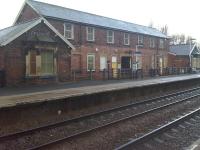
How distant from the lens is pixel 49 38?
24.6 m

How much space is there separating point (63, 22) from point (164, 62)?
22247mm

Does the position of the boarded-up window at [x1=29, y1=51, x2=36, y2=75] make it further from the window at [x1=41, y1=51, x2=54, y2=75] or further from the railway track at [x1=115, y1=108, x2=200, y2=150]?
the railway track at [x1=115, y1=108, x2=200, y2=150]

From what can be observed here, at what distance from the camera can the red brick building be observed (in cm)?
2806

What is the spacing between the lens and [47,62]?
24594 millimetres

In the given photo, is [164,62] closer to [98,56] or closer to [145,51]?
[145,51]

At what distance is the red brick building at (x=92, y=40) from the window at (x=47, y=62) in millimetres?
482

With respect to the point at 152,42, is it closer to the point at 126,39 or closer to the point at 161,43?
the point at 161,43

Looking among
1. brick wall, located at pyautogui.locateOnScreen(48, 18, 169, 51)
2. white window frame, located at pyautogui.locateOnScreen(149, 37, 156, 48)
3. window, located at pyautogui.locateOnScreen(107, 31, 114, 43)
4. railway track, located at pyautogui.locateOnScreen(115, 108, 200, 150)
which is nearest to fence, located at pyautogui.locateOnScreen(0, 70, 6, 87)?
brick wall, located at pyautogui.locateOnScreen(48, 18, 169, 51)

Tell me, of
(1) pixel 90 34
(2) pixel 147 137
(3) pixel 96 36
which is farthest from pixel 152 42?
(2) pixel 147 137

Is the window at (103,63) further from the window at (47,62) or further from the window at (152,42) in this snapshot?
the window at (152,42)

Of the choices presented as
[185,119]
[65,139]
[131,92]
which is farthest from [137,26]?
[65,139]

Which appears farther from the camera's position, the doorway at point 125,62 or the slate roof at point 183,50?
the slate roof at point 183,50

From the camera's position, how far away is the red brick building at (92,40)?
28.1m

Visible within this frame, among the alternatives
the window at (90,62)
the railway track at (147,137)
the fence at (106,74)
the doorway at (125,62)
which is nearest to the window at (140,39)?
the doorway at (125,62)
